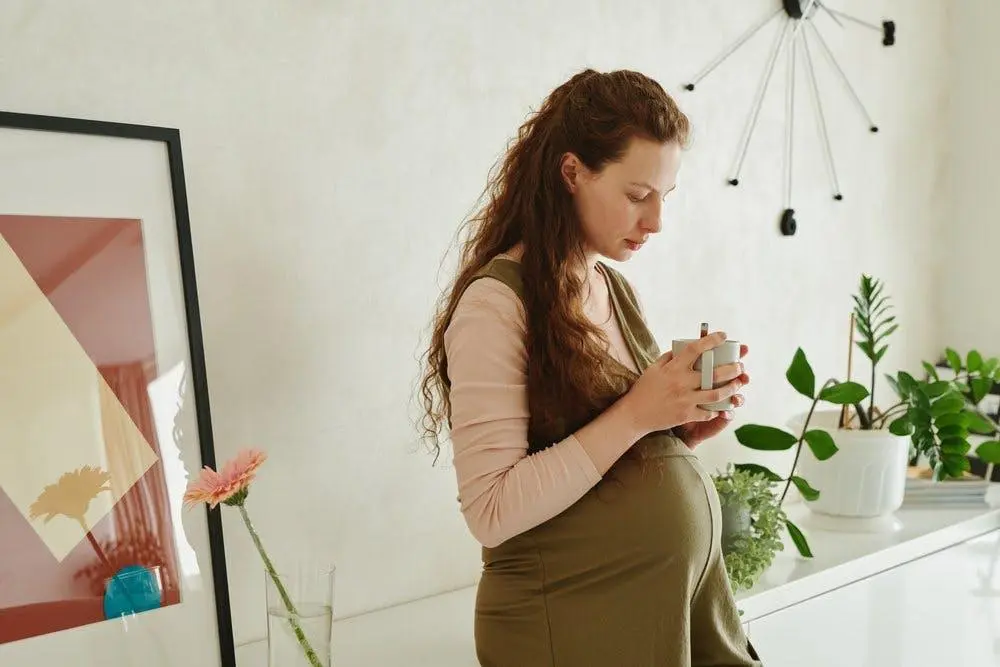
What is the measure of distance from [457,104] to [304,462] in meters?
0.66

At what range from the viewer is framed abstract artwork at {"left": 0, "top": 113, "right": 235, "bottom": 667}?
114cm

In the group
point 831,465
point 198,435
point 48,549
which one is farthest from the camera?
point 831,465

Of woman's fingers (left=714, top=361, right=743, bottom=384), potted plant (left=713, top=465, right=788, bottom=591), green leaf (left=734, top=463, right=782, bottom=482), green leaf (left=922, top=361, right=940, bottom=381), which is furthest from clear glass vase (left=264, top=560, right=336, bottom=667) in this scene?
green leaf (left=922, top=361, right=940, bottom=381)

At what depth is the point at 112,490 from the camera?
3.91ft

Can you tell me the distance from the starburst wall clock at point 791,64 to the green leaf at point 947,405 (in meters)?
0.51

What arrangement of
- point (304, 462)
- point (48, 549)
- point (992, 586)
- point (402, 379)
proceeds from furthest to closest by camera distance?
point (992, 586) → point (402, 379) → point (304, 462) → point (48, 549)

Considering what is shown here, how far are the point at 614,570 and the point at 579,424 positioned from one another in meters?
0.19

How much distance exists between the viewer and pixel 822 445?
5.94 ft

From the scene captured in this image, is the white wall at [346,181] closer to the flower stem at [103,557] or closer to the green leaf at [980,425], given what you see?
the flower stem at [103,557]

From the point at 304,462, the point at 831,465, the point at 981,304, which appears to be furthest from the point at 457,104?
the point at 981,304

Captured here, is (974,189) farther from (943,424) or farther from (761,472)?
(761,472)

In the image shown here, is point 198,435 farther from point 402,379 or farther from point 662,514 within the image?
point 662,514

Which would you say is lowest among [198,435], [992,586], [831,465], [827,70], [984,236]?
[992,586]

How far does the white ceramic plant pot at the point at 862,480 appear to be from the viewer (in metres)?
1.91
